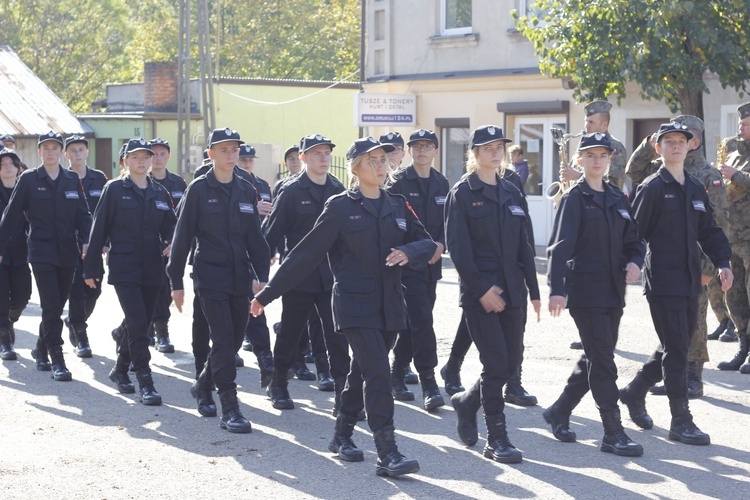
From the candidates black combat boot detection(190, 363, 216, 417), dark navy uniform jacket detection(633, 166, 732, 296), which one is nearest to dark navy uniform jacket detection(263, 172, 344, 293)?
black combat boot detection(190, 363, 216, 417)

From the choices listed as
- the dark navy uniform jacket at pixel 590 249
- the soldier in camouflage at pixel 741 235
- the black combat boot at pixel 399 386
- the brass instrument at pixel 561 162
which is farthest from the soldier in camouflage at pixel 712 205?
the black combat boot at pixel 399 386

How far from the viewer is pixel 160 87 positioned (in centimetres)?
3881

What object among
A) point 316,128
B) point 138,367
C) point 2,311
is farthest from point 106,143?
point 138,367

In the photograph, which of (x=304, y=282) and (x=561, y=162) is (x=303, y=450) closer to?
(x=304, y=282)

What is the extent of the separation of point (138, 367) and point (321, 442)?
2035mm

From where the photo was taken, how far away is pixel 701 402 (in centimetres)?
918

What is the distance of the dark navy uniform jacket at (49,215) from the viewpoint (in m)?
10.6

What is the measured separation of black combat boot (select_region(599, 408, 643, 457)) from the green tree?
9.78 m

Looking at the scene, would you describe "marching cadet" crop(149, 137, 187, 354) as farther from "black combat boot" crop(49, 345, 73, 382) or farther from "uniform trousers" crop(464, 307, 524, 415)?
"uniform trousers" crop(464, 307, 524, 415)

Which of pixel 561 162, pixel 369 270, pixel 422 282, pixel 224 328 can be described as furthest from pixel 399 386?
pixel 561 162

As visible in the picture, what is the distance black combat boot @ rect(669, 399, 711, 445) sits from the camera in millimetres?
7791

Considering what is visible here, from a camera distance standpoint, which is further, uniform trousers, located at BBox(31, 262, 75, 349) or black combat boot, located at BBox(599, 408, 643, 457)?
uniform trousers, located at BBox(31, 262, 75, 349)

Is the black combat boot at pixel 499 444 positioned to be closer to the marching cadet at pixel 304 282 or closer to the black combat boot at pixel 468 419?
the black combat boot at pixel 468 419

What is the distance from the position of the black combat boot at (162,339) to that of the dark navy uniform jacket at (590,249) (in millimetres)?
5457
